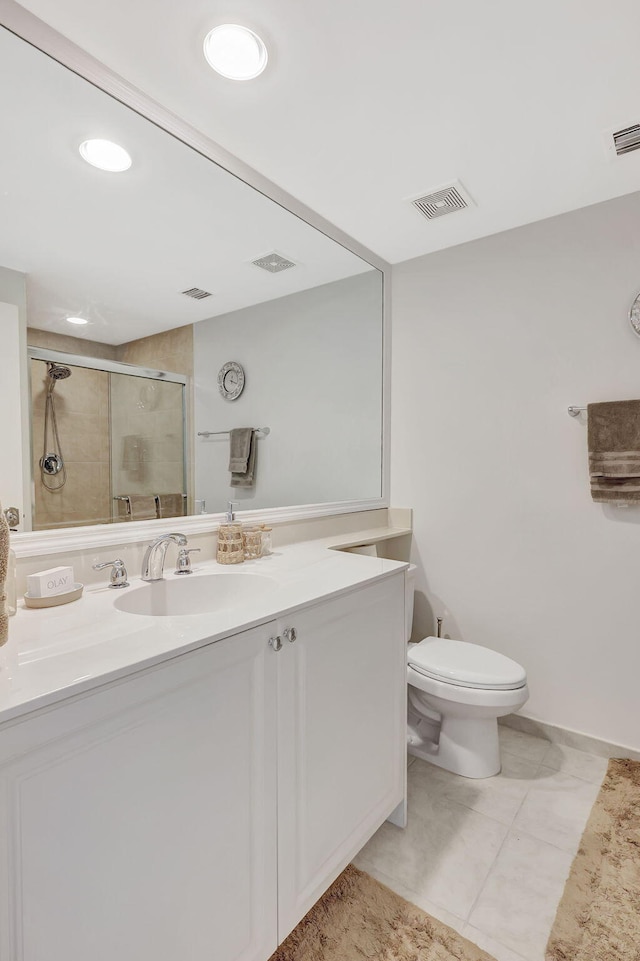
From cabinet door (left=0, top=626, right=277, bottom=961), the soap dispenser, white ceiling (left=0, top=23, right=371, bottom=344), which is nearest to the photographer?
cabinet door (left=0, top=626, right=277, bottom=961)

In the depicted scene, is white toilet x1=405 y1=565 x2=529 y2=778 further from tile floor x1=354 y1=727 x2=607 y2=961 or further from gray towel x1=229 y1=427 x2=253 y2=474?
gray towel x1=229 y1=427 x2=253 y2=474

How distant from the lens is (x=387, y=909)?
1.30 metres

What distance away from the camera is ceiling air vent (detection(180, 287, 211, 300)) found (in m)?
1.75

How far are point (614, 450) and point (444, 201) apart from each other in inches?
47.0

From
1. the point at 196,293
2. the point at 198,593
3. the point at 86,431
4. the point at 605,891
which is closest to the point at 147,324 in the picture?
the point at 196,293

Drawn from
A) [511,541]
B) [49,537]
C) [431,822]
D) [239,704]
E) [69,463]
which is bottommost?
[431,822]

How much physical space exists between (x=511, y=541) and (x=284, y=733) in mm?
1490

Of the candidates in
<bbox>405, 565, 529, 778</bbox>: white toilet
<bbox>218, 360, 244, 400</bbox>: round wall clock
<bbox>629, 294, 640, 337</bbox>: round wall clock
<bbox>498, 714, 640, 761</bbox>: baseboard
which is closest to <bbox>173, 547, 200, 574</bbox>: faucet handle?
<bbox>218, 360, 244, 400</bbox>: round wall clock

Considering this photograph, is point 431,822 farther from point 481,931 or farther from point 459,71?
point 459,71

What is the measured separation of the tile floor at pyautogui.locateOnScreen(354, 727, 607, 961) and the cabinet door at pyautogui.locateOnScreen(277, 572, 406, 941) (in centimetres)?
15

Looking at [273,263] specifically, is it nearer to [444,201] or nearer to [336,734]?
[444,201]

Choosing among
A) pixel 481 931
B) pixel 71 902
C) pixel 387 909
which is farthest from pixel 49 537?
pixel 481 931

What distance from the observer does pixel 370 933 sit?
1231mm

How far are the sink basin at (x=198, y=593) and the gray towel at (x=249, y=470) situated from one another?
0.51 metres
